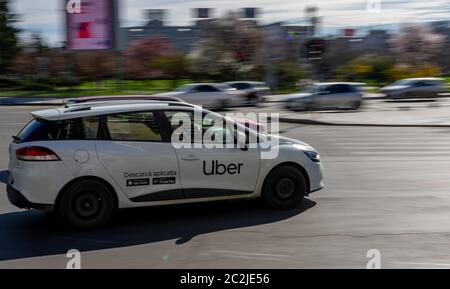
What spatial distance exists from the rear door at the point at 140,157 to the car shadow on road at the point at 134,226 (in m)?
0.42

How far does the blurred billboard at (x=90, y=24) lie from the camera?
39.7 meters

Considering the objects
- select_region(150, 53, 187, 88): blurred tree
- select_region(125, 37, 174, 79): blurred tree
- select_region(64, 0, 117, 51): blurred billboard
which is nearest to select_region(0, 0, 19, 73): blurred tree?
select_region(125, 37, 174, 79): blurred tree

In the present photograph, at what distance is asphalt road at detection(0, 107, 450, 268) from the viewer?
5832 mm

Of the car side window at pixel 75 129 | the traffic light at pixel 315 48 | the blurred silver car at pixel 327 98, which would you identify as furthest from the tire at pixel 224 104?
the car side window at pixel 75 129

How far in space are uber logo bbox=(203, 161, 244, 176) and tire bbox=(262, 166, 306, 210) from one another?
19.4 inches

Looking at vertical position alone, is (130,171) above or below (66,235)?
above

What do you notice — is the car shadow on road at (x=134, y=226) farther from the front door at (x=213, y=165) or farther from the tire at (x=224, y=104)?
the tire at (x=224, y=104)

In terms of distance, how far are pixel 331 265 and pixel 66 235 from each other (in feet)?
9.89

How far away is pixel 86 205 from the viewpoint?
698cm

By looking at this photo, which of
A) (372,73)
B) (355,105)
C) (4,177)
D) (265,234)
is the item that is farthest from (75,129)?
(372,73)

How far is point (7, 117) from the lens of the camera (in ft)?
84.9

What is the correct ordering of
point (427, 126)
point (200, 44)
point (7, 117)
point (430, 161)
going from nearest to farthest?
point (430, 161) < point (427, 126) < point (7, 117) < point (200, 44)

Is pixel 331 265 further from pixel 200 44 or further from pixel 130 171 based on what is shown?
pixel 200 44

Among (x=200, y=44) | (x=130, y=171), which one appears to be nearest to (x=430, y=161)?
(x=130, y=171)
